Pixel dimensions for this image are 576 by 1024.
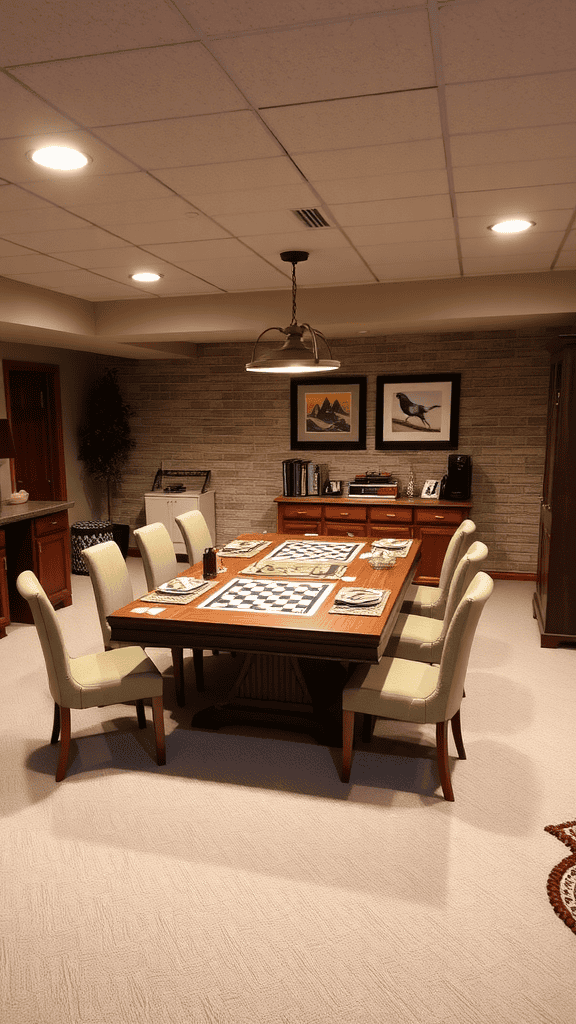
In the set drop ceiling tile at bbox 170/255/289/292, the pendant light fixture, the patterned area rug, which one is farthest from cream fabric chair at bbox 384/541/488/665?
drop ceiling tile at bbox 170/255/289/292

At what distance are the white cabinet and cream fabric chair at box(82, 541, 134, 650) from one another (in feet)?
10.5

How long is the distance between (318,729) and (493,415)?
13.7 feet

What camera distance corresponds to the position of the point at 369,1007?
A: 186 centimetres

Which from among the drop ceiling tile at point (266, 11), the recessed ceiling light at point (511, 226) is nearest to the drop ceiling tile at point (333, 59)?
the drop ceiling tile at point (266, 11)

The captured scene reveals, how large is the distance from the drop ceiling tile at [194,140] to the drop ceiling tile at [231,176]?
0.05 m

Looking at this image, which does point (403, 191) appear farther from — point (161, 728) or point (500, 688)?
point (500, 688)

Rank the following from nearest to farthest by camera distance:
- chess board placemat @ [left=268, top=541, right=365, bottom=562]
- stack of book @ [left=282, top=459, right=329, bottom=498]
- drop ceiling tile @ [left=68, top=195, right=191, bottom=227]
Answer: drop ceiling tile @ [left=68, top=195, right=191, bottom=227]
chess board placemat @ [left=268, top=541, right=365, bottom=562]
stack of book @ [left=282, top=459, right=329, bottom=498]

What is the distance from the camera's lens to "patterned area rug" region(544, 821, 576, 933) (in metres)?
2.20

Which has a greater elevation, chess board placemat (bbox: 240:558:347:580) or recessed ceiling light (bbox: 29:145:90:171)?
recessed ceiling light (bbox: 29:145:90:171)

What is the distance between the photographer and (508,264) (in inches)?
161

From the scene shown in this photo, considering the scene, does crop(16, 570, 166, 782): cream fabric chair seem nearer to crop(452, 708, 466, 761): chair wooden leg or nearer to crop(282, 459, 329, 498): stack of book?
crop(452, 708, 466, 761): chair wooden leg

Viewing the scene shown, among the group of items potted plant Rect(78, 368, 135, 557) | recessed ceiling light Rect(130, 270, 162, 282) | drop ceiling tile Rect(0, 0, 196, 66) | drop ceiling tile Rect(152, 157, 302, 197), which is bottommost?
potted plant Rect(78, 368, 135, 557)

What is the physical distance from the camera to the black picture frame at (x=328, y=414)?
6.90m

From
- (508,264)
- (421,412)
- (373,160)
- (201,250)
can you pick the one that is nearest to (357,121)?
(373,160)
